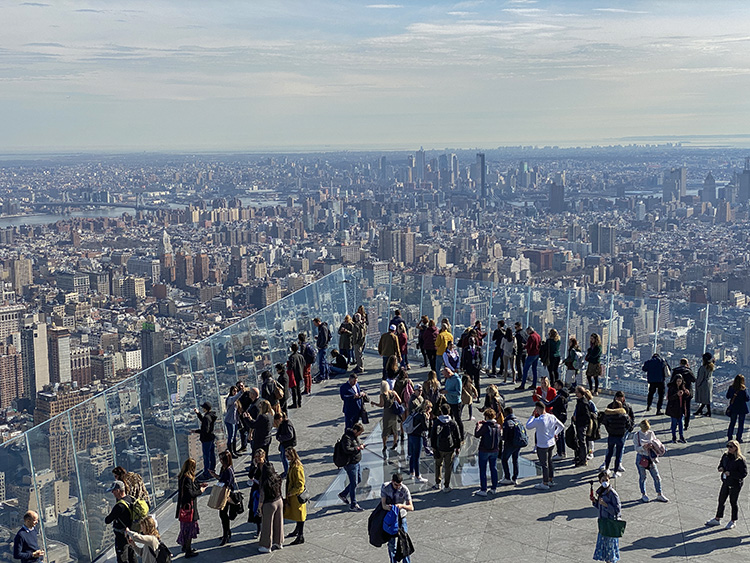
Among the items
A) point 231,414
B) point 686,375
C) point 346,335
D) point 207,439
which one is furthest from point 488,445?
point 346,335

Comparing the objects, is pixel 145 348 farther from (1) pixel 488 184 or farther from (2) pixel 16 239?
(1) pixel 488 184

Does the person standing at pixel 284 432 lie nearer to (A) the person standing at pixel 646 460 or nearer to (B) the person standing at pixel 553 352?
(A) the person standing at pixel 646 460

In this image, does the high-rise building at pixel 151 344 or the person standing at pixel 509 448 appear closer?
the person standing at pixel 509 448

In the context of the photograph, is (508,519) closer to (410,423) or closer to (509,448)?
(509,448)

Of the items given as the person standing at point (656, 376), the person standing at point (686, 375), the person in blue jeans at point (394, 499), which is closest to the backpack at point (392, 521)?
the person in blue jeans at point (394, 499)

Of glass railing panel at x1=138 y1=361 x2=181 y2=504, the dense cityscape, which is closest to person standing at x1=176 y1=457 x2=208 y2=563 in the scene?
the dense cityscape
